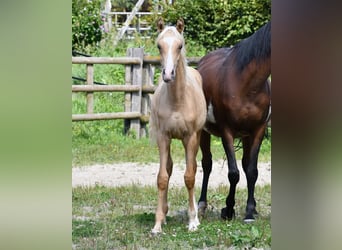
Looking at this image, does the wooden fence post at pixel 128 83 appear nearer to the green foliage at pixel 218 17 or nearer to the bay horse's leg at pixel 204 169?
the green foliage at pixel 218 17

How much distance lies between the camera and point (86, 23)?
261 centimetres

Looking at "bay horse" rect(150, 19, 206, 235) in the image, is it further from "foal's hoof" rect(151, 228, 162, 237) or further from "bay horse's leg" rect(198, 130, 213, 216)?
"bay horse's leg" rect(198, 130, 213, 216)

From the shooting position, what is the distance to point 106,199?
2.77 metres

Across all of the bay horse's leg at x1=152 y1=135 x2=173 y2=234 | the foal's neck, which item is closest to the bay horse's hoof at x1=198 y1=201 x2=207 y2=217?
the bay horse's leg at x1=152 y1=135 x2=173 y2=234

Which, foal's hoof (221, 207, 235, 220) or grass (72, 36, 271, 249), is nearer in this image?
grass (72, 36, 271, 249)

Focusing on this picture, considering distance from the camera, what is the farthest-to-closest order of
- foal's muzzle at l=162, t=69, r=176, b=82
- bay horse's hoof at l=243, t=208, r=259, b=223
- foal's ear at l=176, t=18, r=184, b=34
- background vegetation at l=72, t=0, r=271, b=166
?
1. bay horse's hoof at l=243, t=208, r=259, b=223
2. background vegetation at l=72, t=0, r=271, b=166
3. foal's ear at l=176, t=18, r=184, b=34
4. foal's muzzle at l=162, t=69, r=176, b=82

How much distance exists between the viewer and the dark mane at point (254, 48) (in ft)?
8.99

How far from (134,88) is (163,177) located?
1.55ft

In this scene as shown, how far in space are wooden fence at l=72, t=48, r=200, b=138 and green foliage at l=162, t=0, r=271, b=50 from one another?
16 centimetres

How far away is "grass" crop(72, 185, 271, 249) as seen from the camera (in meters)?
2.62

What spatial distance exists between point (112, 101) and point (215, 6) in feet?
2.17
